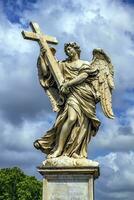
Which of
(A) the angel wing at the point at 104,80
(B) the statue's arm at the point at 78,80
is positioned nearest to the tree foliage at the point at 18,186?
(A) the angel wing at the point at 104,80

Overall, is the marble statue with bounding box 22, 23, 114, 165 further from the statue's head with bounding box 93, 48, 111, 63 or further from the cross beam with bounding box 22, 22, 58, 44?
the cross beam with bounding box 22, 22, 58, 44

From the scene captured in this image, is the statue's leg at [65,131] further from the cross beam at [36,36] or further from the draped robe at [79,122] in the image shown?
the cross beam at [36,36]

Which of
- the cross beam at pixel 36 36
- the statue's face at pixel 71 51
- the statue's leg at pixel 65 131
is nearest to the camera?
the statue's leg at pixel 65 131

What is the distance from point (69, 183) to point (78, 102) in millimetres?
2425

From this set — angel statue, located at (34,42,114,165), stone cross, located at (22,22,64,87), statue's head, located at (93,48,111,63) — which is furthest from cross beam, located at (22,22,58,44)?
statue's head, located at (93,48,111,63)

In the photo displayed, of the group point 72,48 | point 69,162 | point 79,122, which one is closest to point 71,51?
point 72,48

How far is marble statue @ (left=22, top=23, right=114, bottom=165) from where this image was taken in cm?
1744

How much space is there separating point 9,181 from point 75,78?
1580 inches

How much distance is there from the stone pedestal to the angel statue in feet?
1.80

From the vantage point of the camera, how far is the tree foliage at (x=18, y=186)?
180ft

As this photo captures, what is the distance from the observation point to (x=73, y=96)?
17.8 m

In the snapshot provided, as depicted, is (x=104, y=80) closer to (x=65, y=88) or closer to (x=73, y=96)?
(x=73, y=96)

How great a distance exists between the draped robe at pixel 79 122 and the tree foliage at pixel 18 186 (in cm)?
3768

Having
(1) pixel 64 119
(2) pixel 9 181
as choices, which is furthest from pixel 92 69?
(2) pixel 9 181
